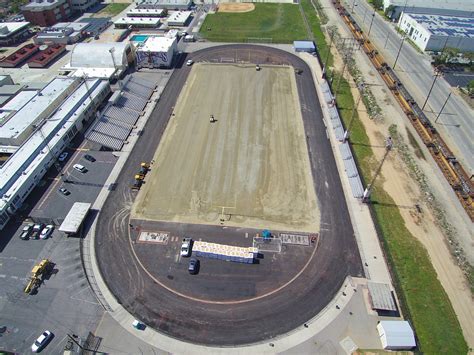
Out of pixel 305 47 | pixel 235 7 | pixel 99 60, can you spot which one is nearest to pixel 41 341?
pixel 99 60

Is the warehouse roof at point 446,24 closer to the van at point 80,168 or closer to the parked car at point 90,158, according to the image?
the parked car at point 90,158

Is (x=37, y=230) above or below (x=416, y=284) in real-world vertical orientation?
above

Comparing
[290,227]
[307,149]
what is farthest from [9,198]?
[307,149]

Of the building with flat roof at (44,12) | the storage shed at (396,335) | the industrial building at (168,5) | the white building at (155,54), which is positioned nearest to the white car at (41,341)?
the storage shed at (396,335)

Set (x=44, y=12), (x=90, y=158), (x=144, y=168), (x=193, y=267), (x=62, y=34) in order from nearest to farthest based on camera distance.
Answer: (x=193, y=267)
(x=144, y=168)
(x=90, y=158)
(x=62, y=34)
(x=44, y=12)

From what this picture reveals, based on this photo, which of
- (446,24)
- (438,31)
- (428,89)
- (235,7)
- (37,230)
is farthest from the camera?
(235,7)

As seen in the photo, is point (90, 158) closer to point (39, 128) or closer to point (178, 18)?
point (39, 128)

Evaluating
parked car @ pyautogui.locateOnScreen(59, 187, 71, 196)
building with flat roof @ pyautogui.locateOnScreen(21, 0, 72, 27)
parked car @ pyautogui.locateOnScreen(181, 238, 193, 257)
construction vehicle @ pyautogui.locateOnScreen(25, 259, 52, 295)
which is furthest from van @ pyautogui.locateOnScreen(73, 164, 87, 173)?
building with flat roof @ pyautogui.locateOnScreen(21, 0, 72, 27)
